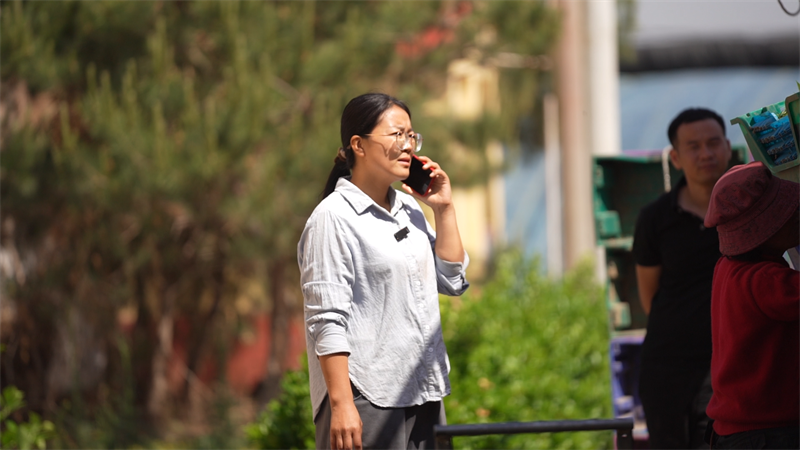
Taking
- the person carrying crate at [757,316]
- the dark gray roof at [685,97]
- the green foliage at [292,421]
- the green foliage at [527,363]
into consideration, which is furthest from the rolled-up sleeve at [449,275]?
the dark gray roof at [685,97]

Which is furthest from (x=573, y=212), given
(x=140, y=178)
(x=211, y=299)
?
(x=140, y=178)

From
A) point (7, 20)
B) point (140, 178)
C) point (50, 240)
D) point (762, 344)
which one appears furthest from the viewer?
point (50, 240)

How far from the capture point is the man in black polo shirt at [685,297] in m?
3.27

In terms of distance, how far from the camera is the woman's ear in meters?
2.66

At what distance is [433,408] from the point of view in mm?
2668

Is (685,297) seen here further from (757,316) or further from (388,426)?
(388,426)

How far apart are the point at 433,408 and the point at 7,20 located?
177 inches

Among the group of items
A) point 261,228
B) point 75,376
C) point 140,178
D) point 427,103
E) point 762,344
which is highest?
point 427,103

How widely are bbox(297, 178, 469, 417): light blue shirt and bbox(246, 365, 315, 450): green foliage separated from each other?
1888mm

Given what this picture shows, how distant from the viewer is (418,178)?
9.35 feet

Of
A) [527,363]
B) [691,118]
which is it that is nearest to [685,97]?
[527,363]

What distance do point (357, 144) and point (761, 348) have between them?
1298 millimetres

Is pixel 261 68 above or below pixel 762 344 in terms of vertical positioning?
above

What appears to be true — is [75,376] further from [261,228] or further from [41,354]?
[261,228]
